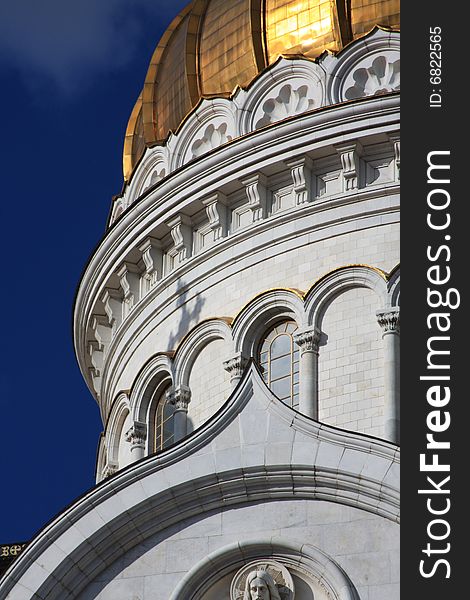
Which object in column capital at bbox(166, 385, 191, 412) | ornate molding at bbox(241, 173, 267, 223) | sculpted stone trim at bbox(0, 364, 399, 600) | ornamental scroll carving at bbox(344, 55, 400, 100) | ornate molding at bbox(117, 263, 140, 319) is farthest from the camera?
ornate molding at bbox(117, 263, 140, 319)

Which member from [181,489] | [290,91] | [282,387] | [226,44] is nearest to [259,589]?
[181,489]

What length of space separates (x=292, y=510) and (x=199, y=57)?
1252 cm

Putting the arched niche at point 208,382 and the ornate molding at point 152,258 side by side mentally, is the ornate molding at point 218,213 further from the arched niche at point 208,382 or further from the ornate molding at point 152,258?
the arched niche at point 208,382

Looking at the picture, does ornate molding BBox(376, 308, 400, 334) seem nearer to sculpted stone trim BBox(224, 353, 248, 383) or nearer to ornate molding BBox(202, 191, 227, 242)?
sculpted stone trim BBox(224, 353, 248, 383)

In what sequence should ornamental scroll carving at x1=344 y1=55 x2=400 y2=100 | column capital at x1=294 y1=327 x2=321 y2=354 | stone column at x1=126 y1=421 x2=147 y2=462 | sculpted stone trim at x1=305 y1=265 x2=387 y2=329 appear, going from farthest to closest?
ornamental scroll carving at x1=344 y1=55 x2=400 y2=100 < stone column at x1=126 y1=421 x2=147 y2=462 < sculpted stone trim at x1=305 y1=265 x2=387 y2=329 < column capital at x1=294 y1=327 x2=321 y2=354

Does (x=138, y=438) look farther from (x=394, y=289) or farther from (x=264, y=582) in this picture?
(x=264, y=582)

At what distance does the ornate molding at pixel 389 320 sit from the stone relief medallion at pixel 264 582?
725 cm

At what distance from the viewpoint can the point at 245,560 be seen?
23.5 m

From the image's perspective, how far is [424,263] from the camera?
21.0 metres

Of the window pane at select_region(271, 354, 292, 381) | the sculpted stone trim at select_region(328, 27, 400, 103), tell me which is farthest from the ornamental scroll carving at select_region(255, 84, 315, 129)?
the window pane at select_region(271, 354, 292, 381)

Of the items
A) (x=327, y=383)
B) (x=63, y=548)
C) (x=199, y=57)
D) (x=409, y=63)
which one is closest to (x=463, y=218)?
(x=409, y=63)

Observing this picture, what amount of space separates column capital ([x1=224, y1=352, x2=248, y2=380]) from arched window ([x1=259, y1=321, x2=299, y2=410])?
27 centimetres

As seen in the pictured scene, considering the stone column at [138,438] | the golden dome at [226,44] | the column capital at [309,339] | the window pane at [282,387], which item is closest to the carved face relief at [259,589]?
the window pane at [282,387]

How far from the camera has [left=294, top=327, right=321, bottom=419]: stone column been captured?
97.5ft
